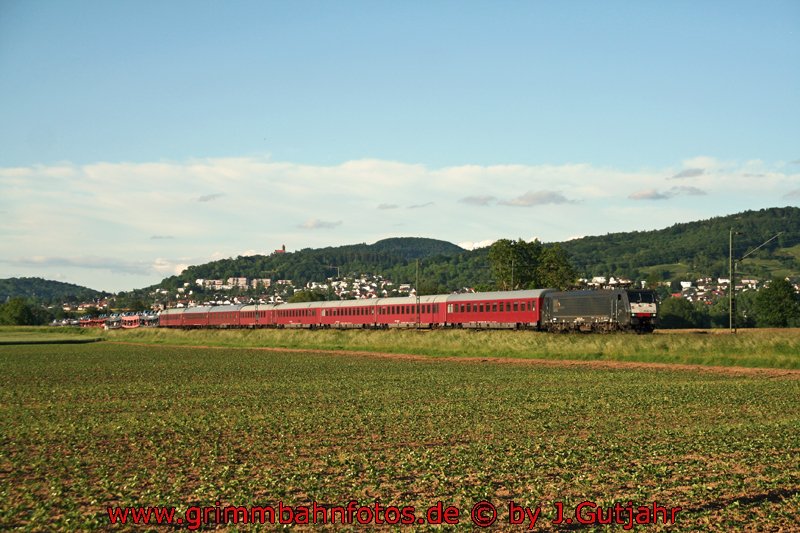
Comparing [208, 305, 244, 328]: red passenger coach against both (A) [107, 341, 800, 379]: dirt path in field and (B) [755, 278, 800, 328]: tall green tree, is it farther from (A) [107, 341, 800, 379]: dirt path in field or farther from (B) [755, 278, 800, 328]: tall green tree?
(B) [755, 278, 800, 328]: tall green tree

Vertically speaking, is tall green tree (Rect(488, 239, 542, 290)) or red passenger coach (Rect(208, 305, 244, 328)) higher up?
tall green tree (Rect(488, 239, 542, 290))

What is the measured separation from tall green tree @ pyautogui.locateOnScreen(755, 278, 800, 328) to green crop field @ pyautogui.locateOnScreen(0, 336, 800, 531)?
328 ft

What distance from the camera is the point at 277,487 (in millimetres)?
14719

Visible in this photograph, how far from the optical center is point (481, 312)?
71812mm

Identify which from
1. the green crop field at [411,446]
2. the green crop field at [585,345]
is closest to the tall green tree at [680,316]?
the green crop field at [585,345]


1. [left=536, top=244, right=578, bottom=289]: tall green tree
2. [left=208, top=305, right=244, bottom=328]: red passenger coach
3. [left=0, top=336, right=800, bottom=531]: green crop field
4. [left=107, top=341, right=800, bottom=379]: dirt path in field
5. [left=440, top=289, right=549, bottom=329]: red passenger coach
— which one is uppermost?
[left=536, top=244, right=578, bottom=289]: tall green tree

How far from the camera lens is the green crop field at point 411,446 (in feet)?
45.5

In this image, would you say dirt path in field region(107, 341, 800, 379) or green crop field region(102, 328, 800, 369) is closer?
dirt path in field region(107, 341, 800, 379)

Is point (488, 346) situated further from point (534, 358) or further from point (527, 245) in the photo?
point (527, 245)

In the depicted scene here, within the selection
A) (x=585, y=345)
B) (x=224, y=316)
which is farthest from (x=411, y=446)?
(x=224, y=316)

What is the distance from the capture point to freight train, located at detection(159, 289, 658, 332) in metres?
58.7

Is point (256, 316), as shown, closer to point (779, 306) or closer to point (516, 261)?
point (516, 261)
